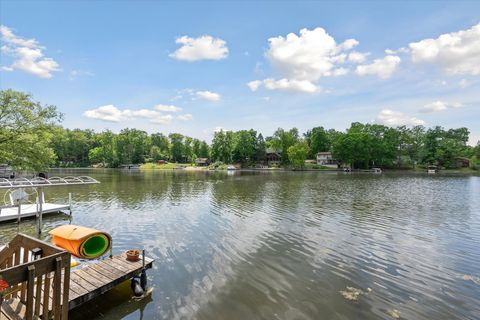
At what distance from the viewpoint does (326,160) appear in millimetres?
119812

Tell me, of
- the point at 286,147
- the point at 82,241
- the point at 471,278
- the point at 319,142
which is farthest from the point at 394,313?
the point at 319,142

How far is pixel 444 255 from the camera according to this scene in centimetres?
1443

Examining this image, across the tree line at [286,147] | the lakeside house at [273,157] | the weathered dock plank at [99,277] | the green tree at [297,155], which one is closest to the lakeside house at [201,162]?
the tree line at [286,147]

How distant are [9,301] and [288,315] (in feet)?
26.7

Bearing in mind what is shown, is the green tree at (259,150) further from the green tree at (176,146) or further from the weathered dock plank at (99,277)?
the weathered dock plank at (99,277)

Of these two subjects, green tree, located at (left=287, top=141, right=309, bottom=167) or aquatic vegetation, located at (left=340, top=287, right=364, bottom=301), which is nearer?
aquatic vegetation, located at (left=340, top=287, right=364, bottom=301)

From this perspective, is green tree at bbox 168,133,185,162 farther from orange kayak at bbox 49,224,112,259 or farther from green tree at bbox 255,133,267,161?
orange kayak at bbox 49,224,112,259

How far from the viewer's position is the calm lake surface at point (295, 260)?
30.7 ft

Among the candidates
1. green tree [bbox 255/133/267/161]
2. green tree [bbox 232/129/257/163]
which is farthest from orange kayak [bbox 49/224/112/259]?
green tree [bbox 255/133/267/161]

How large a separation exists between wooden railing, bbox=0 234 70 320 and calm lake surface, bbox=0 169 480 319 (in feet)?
8.34

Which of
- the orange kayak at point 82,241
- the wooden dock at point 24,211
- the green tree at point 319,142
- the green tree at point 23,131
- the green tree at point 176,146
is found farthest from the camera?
the green tree at point 176,146

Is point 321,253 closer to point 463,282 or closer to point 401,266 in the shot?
point 401,266

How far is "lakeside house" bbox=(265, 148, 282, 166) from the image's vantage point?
127000 millimetres

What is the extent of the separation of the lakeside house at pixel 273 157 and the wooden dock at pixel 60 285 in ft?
386
